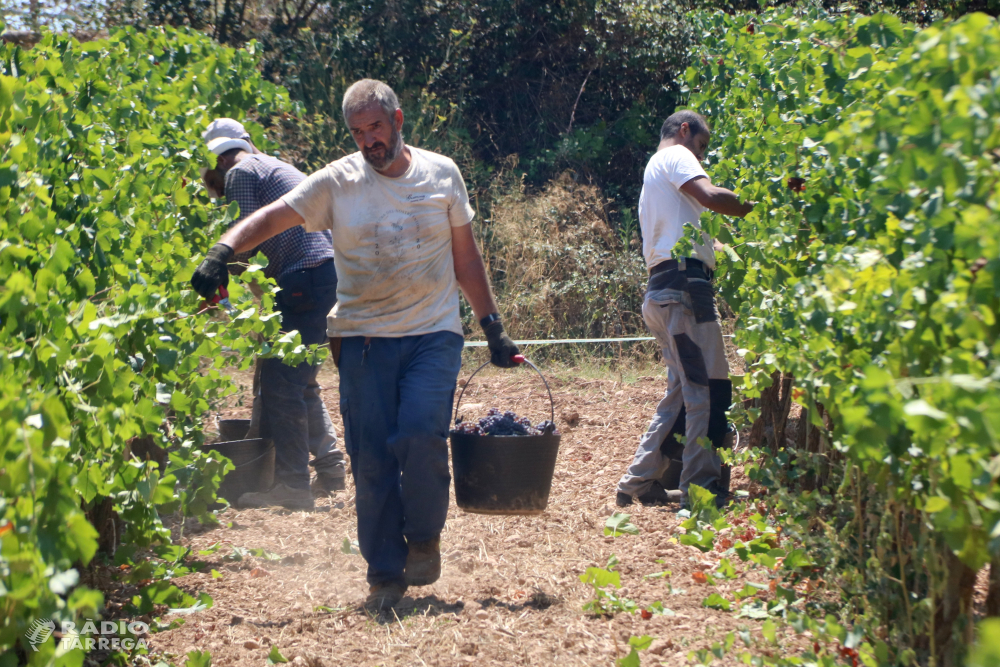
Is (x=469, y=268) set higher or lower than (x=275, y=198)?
lower

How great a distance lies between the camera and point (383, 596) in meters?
3.57

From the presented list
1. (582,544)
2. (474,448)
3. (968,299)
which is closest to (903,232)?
(968,299)

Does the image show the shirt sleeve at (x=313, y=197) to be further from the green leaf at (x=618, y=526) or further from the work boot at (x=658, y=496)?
the work boot at (x=658, y=496)

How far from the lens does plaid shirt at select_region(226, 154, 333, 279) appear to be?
5047mm

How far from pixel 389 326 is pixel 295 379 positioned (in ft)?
5.59

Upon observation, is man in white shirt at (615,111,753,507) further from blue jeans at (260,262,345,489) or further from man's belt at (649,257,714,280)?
blue jeans at (260,262,345,489)

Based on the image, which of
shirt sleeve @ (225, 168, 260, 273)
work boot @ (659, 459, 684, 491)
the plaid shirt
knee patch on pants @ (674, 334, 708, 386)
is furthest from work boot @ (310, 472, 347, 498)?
knee patch on pants @ (674, 334, 708, 386)

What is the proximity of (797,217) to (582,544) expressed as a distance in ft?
6.66

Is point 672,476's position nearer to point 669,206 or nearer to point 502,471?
point 669,206

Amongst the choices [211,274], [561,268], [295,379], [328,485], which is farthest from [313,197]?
[561,268]

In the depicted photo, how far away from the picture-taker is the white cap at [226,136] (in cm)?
520

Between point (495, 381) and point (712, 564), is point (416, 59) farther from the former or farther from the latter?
point (712, 564)

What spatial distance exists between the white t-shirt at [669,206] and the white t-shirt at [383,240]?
→ 140 cm

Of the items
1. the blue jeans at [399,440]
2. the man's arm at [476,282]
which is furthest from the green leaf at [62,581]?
the man's arm at [476,282]
